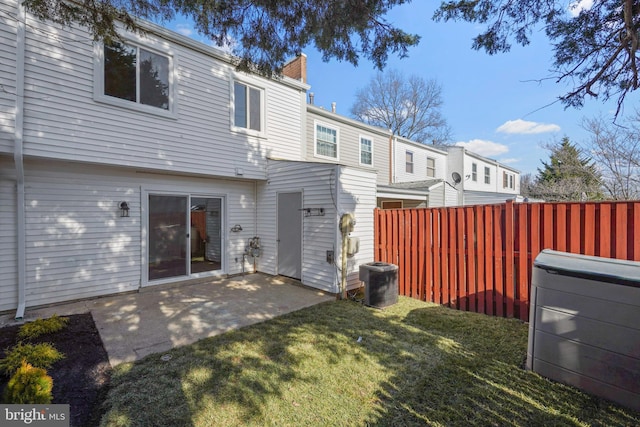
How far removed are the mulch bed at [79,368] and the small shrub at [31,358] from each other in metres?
0.07

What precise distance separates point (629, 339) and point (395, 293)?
328 cm

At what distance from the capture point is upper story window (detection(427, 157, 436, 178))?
1623 cm

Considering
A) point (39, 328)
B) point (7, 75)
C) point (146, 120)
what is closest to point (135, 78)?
point (146, 120)

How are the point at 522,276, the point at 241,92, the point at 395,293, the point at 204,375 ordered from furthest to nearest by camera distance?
the point at 241,92 → the point at 395,293 → the point at 522,276 → the point at 204,375

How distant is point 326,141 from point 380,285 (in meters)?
6.97

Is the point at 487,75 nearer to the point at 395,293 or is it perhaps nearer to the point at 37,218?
the point at 395,293

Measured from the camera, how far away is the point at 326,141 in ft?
35.7

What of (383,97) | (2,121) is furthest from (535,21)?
(383,97)

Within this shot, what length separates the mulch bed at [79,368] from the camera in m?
2.55

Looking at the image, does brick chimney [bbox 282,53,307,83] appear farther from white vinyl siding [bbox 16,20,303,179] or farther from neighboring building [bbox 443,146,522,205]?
neighboring building [bbox 443,146,522,205]

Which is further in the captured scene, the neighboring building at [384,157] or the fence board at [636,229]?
the neighboring building at [384,157]

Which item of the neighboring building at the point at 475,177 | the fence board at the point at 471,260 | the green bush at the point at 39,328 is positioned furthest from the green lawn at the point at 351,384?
the neighboring building at the point at 475,177

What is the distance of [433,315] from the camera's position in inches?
192

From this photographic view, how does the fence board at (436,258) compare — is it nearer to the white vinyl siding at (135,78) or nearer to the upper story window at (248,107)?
the upper story window at (248,107)
